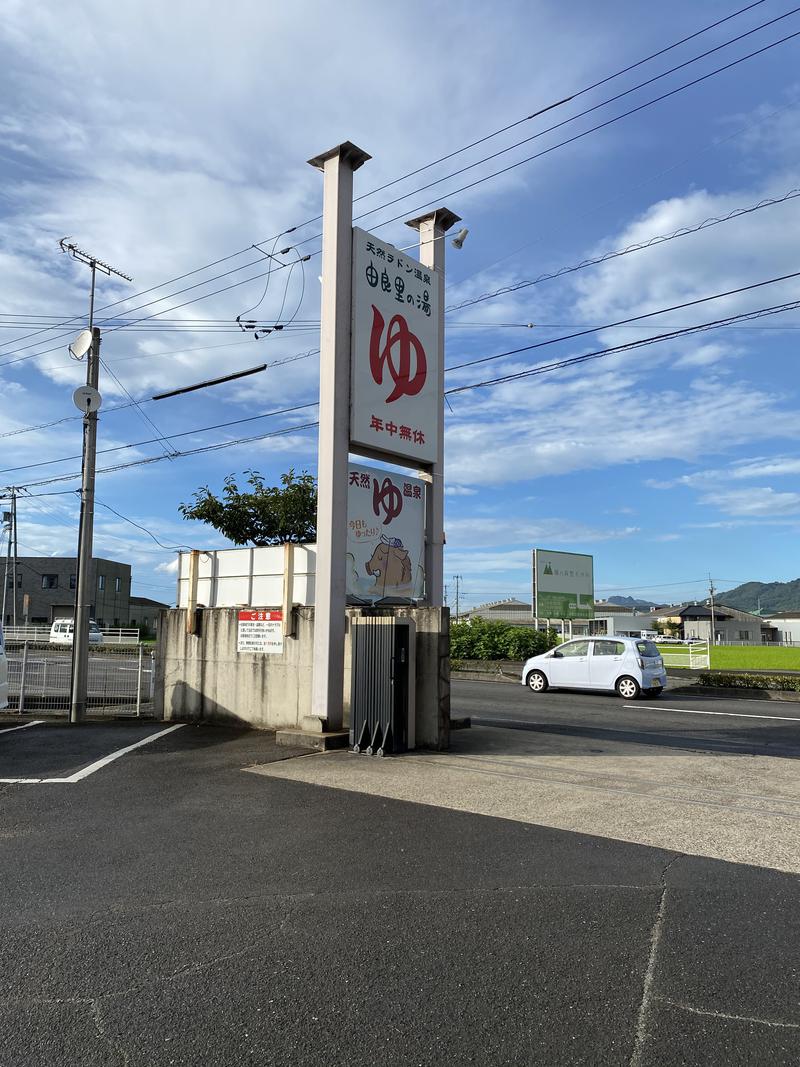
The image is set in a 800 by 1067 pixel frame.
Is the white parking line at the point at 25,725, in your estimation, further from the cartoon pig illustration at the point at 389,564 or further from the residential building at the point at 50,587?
the residential building at the point at 50,587

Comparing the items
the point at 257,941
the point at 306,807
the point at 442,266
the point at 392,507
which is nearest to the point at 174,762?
the point at 306,807

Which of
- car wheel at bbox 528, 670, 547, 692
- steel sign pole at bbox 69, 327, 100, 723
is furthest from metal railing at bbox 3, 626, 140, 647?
steel sign pole at bbox 69, 327, 100, 723

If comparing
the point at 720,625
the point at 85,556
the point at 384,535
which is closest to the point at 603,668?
the point at 384,535

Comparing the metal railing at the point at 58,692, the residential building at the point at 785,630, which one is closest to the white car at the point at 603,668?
the metal railing at the point at 58,692

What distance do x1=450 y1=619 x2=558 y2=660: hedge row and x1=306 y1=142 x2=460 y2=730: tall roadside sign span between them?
17.2 meters

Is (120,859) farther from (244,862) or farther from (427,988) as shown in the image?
(427,988)

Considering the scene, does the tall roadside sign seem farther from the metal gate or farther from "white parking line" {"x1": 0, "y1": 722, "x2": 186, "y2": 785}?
"white parking line" {"x1": 0, "y1": 722, "x2": 186, "y2": 785}

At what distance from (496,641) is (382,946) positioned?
26028 mm

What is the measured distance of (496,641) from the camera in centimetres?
2973

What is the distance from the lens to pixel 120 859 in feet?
18.5

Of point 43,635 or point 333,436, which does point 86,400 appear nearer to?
point 333,436

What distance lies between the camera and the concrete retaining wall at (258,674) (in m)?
10.7

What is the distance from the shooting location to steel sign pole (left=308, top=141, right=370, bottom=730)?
1098 cm

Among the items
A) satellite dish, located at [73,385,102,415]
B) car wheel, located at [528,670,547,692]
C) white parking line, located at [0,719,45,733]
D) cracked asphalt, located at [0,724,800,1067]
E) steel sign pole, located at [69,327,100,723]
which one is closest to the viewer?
cracked asphalt, located at [0,724,800,1067]
